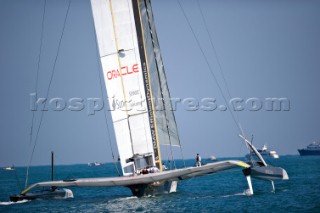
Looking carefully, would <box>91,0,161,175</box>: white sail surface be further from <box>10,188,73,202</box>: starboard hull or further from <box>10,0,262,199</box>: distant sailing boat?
<box>10,188,73,202</box>: starboard hull

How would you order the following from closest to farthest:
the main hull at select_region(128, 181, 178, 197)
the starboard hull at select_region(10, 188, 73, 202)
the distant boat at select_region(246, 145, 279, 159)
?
1. the main hull at select_region(128, 181, 178, 197)
2. the starboard hull at select_region(10, 188, 73, 202)
3. the distant boat at select_region(246, 145, 279, 159)

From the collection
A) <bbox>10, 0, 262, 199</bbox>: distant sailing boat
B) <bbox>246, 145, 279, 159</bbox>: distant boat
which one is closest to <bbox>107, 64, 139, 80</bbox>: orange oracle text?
<bbox>10, 0, 262, 199</bbox>: distant sailing boat

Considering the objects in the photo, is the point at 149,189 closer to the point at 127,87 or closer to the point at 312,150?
the point at 127,87

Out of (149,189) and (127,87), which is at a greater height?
(127,87)

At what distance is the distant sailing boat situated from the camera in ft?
115

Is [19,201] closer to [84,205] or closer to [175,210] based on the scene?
[84,205]

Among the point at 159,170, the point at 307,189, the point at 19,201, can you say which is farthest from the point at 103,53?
the point at 307,189

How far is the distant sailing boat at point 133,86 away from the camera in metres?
→ 35.0

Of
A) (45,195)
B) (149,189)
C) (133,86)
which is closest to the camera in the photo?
(149,189)

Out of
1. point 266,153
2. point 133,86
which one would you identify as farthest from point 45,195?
point 266,153

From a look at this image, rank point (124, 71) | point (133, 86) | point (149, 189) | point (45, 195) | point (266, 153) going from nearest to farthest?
point (149, 189) < point (133, 86) < point (124, 71) < point (45, 195) < point (266, 153)

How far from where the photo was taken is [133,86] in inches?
1384

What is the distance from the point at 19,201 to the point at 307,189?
19.4 m

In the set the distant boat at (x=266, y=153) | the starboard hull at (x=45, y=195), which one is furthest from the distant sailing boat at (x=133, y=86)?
the distant boat at (x=266, y=153)
